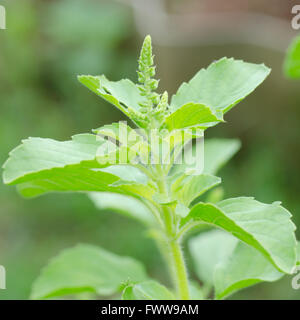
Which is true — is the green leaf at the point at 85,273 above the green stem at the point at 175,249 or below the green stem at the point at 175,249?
below

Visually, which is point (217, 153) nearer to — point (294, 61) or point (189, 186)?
point (294, 61)

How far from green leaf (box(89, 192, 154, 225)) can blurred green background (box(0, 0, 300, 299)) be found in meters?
1.12

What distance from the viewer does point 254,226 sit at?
22.2 inches

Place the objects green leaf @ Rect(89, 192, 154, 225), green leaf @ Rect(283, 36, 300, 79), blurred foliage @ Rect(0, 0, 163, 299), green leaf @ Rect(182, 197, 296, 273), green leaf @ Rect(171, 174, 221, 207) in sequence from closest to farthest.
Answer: green leaf @ Rect(182, 197, 296, 273)
green leaf @ Rect(171, 174, 221, 207)
green leaf @ Rect(283, 36, 300, 79)
green leaf @ Rect(89, 192, 154, 225)
blurred foliage @ Rect(0, 0, 163, 299)

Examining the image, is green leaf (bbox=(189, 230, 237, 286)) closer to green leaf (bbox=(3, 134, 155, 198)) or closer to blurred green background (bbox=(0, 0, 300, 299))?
green leaf (bbox=(3, 134, 155, 198))

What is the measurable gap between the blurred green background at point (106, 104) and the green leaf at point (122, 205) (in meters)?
1.12

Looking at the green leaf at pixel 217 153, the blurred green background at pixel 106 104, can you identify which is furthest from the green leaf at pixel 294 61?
the blurred green background at pixel 106 104

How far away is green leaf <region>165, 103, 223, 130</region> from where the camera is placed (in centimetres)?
59

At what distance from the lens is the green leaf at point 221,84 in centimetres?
68

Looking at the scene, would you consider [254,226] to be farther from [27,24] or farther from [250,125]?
[27,24]

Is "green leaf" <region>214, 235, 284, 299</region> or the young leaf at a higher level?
the young leaf

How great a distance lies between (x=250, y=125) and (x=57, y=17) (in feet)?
5.91

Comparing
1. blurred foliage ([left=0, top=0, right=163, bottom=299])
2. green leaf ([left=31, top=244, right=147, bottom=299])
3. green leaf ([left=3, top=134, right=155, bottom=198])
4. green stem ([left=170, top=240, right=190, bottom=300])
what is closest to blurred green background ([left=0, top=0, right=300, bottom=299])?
blurred foliage ([left=0, top=0, right=163, bottom=299])

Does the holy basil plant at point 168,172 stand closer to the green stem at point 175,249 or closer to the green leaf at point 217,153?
the green stem at point 175,249
